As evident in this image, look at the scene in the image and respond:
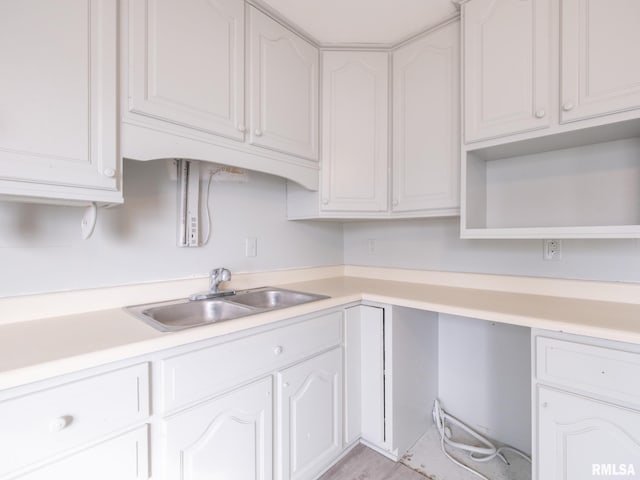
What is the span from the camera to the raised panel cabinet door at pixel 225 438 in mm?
932

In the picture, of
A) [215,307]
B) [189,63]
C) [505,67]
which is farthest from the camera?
[215,307]

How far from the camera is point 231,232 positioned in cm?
166

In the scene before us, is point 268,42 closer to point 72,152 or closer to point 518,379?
point 72,152

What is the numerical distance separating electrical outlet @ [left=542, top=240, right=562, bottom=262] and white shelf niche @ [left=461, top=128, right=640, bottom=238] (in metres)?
0.08

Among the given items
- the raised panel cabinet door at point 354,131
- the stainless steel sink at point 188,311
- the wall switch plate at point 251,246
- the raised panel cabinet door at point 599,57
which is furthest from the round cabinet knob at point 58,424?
the raised panel cabinet door at point 599,57

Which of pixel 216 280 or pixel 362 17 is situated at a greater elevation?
pixel 362 17

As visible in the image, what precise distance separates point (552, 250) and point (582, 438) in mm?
814

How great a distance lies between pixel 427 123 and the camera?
1.62 m

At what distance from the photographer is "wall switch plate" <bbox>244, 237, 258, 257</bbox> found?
1725mm

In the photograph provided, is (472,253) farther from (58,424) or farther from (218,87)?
(58,424)

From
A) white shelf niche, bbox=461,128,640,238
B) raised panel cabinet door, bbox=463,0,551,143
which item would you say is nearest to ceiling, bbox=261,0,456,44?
raised panel cabinet door, bbox=463,0,551,143

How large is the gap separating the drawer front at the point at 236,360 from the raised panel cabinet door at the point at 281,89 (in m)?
0.89

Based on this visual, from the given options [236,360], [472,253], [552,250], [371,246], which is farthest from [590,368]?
[371,246]

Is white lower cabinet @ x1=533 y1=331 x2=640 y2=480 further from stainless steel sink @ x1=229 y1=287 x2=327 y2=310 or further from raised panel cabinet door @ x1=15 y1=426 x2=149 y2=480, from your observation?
raised panel cabinet door @ x1=15 y1=426 x2=149 y2=480
